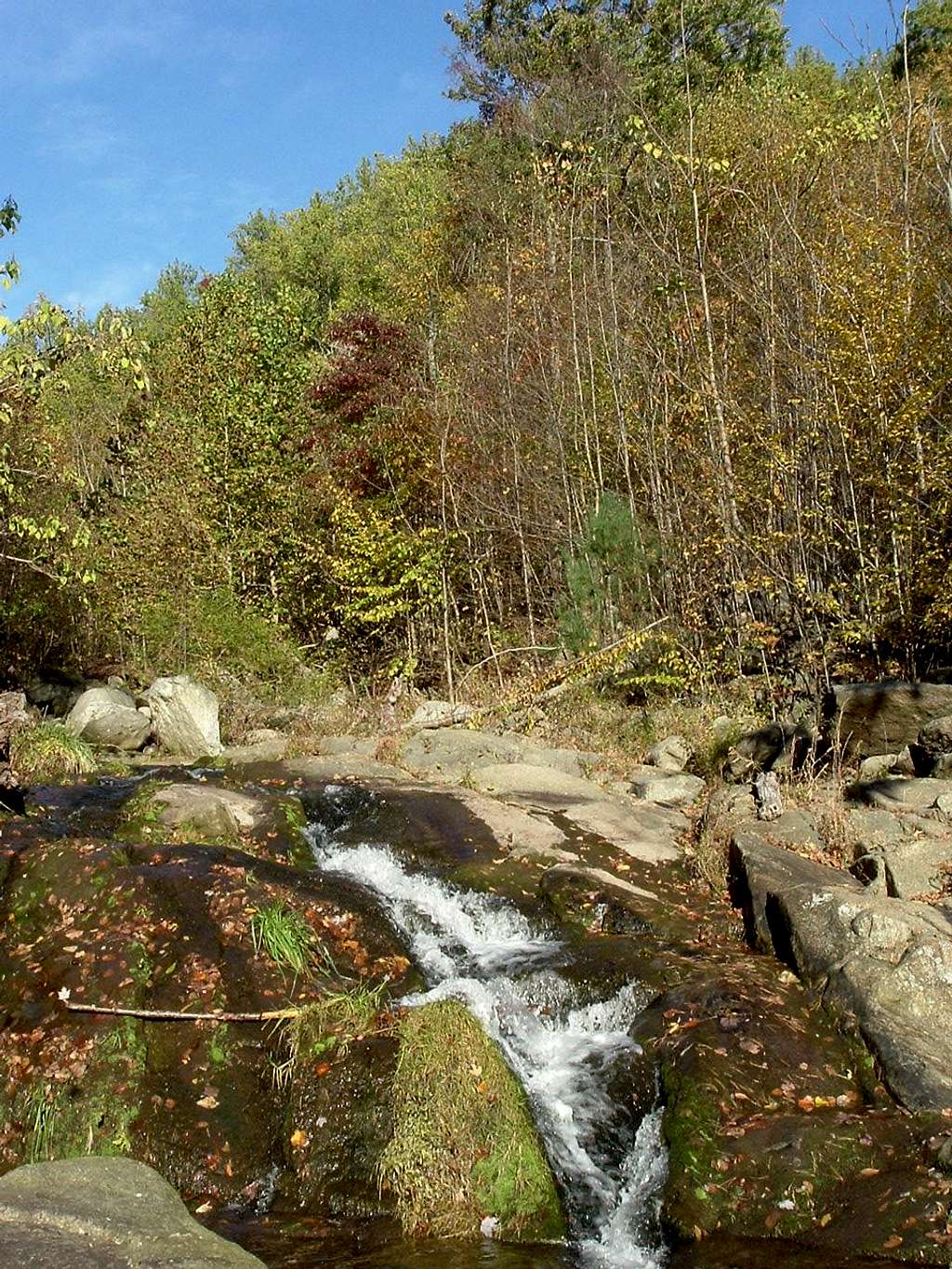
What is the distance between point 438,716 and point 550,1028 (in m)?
7.65

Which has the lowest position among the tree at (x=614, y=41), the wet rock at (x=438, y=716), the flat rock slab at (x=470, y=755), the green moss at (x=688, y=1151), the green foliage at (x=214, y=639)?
the green moss at (x=688, y=1151)

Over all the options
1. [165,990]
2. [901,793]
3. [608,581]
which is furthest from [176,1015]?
[608,581]

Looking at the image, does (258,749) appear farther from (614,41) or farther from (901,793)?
(614,41)

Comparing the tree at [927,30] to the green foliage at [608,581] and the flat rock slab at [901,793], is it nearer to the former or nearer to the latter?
the green foliage at [608,581]

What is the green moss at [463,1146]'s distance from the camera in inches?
210

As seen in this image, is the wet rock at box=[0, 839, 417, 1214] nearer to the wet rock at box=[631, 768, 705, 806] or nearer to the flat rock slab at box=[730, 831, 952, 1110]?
the flat rock slab at box=[730, 831, 952, 1110]

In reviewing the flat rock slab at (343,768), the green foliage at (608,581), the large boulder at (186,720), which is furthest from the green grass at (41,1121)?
the green foliage at (608,581)

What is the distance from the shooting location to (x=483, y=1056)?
5.86m

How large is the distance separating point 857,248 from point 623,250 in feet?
17.4

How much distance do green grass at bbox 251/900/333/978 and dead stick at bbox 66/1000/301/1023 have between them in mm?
417

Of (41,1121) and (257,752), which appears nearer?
(41,1121)

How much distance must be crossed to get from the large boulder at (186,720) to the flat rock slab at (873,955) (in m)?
8.01

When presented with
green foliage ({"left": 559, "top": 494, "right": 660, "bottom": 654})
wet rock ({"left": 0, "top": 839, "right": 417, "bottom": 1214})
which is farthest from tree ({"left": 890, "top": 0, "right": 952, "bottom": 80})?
wet rock ({"left": 0, "top": 839, "right": 417, "bottom": 1214})

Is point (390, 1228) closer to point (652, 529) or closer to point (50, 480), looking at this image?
point (652, 529)
